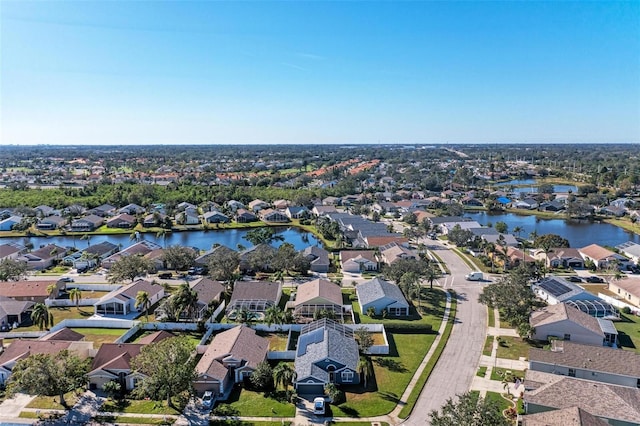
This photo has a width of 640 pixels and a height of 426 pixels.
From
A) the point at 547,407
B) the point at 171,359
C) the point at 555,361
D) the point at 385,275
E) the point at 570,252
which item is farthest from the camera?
the point at 570,252

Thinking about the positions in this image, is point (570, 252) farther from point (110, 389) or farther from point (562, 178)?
point (562, 178)

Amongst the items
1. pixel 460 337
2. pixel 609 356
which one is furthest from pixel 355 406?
pixel 609 356

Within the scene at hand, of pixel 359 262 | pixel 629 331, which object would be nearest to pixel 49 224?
pixel 359 262

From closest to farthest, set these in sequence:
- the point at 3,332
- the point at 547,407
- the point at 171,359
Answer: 1. the point at 547,407
2. the point at 171,359
3. the point at 3,332

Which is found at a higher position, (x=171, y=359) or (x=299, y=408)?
(x=171, y=359)

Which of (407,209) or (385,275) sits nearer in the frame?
(385,275)

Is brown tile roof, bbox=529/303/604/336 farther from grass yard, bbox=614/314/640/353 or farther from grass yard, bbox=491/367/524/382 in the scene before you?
grass yard, bbox=491/367/524/382

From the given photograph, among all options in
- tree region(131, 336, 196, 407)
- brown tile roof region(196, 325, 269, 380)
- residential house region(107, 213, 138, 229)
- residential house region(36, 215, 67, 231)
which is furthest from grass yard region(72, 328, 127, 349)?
residential house region(36, 215, 67, 231)
